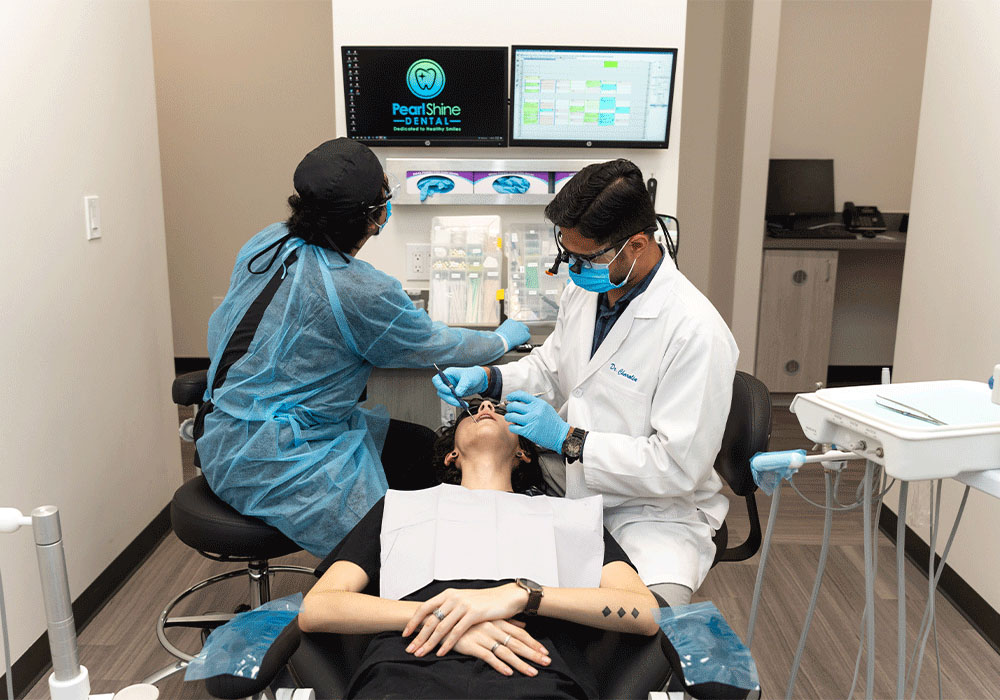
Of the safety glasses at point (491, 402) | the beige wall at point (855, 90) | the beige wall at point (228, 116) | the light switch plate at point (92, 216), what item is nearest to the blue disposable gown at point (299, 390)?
the safety glasses at point (491, 402)

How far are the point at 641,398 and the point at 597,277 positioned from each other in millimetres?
262

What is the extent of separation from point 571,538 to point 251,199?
330 cm

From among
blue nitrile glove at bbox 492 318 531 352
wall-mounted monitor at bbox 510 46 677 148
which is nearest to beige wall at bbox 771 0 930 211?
wall-mounted monitor at bbox 510 46 677 148

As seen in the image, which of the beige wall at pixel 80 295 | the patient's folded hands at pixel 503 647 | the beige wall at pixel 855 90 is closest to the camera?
the patient's folded hands at pixel 503 647

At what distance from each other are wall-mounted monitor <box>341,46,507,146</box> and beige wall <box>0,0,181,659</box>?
2.25 feet

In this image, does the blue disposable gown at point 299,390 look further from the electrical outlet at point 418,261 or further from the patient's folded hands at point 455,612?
the electrical outlet at point 418,261

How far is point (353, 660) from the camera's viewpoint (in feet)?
4.37

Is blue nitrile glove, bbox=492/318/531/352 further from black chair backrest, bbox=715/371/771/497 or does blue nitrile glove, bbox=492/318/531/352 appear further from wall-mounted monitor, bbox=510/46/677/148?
wall-mounted monitor, bbox=510/46/677/148

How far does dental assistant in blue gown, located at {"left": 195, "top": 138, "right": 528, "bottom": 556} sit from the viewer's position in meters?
1.73

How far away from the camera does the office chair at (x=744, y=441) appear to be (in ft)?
5.27

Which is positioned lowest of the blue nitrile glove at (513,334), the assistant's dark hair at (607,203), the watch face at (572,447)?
the watch face at (572,447)

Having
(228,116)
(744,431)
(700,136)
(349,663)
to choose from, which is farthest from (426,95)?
(700,136)

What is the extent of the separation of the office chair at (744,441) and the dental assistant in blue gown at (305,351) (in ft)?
2.39

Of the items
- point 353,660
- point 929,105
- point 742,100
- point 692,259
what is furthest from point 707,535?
point 692,259
